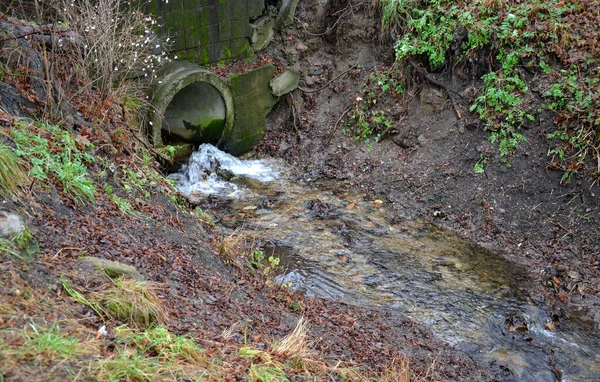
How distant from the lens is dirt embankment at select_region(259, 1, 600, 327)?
7.20 m

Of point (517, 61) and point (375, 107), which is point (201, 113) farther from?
point (517, 61)

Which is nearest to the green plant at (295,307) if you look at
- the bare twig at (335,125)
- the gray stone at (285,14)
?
the bare twig at (335,125)

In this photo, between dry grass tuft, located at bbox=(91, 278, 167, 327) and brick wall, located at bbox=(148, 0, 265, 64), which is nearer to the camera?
dry grass tuft, located at bbox=(91, 278, 167, 327)

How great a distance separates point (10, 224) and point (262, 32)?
743 centimetres

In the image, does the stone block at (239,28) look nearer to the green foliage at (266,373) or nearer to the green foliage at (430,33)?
the green foliage at (430,33)

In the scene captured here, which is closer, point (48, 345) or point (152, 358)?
point (48, 345)

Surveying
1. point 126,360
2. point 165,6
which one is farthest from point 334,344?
point 165,6

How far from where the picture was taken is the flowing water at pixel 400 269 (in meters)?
5.69

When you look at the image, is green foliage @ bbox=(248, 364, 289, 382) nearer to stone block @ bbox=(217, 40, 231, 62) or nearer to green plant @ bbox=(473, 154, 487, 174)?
green plant @ bbox=(473, 154, 487, 174)

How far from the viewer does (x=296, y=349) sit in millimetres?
3938

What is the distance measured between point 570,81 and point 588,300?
3.20m

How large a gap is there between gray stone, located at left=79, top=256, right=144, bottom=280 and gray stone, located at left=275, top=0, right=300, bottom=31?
7.55m

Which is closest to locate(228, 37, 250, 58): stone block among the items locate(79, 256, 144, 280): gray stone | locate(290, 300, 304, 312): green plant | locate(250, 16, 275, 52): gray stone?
locate(250, 16, 275, 52): gray stone

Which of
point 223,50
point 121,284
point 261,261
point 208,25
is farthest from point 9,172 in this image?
point 223,50
